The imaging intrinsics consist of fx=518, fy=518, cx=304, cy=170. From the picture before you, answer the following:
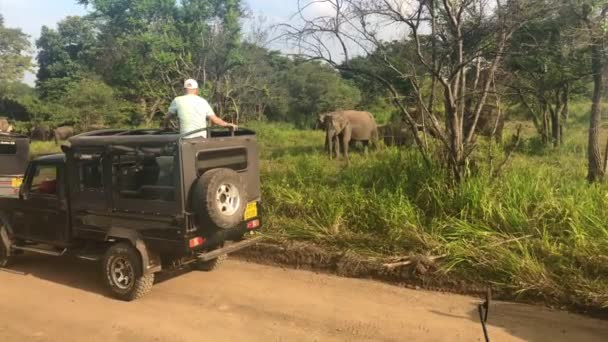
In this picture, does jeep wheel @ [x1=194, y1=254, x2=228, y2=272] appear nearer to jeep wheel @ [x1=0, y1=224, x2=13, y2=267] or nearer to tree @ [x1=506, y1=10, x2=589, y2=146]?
jeep wheel @ [x1=0, y1=224, x2=13, y2=267]

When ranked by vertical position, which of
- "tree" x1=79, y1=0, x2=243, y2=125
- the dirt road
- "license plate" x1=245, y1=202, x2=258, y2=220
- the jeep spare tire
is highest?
"tree" x1=79, y1=0, x2=243, y2=125

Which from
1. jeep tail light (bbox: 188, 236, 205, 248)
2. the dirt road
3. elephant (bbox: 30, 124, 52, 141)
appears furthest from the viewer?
elephant (bbox: 30, 124, 52, 141)

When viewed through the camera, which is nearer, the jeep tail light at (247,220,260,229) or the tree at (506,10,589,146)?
the jeep tail light at (247,220,260,229)

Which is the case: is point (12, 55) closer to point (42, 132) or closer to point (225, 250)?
point (42, 132)

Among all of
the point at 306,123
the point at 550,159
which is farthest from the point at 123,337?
the point at 306,123

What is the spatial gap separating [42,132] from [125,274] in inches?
957

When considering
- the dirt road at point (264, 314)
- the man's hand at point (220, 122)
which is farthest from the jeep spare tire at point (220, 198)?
the dirt road at point (264, 314)

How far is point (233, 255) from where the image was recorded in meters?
7.09

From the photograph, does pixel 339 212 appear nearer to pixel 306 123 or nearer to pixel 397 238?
pixel 397 238

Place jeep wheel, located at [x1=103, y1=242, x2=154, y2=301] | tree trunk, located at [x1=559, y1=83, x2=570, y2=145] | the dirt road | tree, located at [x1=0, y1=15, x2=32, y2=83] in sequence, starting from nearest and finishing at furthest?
the dirt road → jeep wheel, located at [x1=103, y1=242, x2=154, y2=301] → tree trunk, located at [x1=559, y1=83, x2=570, y2=145] → tree, located at [x1=0, y1=15, x2=32, y2=83]

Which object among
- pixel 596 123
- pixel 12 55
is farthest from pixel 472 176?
pixel 12 55

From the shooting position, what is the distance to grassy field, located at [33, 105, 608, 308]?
513 cm

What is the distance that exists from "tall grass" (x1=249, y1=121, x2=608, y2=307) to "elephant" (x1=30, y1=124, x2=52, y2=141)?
2196 cm

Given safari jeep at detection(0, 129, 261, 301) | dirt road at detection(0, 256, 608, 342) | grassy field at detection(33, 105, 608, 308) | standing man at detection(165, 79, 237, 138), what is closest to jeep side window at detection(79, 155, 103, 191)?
safari jeep at detection(0, 129, 261, 301)
